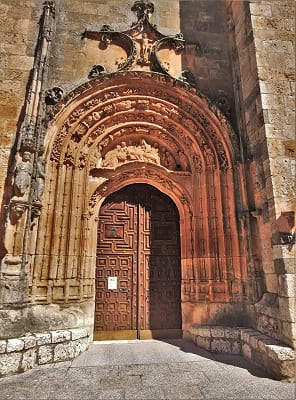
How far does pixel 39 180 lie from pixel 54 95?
68.9 inches

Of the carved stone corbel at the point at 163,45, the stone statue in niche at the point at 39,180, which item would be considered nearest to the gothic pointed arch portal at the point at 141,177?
the stone statue in niche at the point at 39,180

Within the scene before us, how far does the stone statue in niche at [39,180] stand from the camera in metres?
4.44

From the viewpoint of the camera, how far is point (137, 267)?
17.1 ft

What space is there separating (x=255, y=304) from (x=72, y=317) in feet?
9.53

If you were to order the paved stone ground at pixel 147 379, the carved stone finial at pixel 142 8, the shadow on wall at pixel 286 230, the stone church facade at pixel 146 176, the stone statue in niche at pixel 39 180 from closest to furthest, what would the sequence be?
the paved stone ground at pixel 147 379
the shadow on wall at pixel 286 230
the stone church facade at pixel 146 176
the stone statue in niche at pixel 39 180
the carved stone finial at pixel 142 8

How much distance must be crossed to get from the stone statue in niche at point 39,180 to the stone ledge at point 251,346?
344 centimetres

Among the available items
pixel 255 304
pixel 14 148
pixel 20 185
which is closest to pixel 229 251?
pixel 255 304

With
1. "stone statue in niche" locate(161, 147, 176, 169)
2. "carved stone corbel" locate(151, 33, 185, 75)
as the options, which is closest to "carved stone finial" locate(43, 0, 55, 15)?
"carved stone corbel" locate(151, 33, 185, 75)

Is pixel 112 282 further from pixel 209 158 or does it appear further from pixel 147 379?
pixel 209 158

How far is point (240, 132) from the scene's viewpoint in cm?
526

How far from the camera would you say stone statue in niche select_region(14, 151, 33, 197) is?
164 inches

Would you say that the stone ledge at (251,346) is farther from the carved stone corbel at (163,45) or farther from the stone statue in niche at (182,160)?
the carved stone corbel at (163,45)

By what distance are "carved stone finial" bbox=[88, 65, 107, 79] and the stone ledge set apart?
506 centimetres

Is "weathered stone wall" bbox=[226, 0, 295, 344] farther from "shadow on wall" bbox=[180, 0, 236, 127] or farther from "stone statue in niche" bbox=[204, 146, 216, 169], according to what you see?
"stone statue in niche" bbox=[204, 146, 216, 169]
